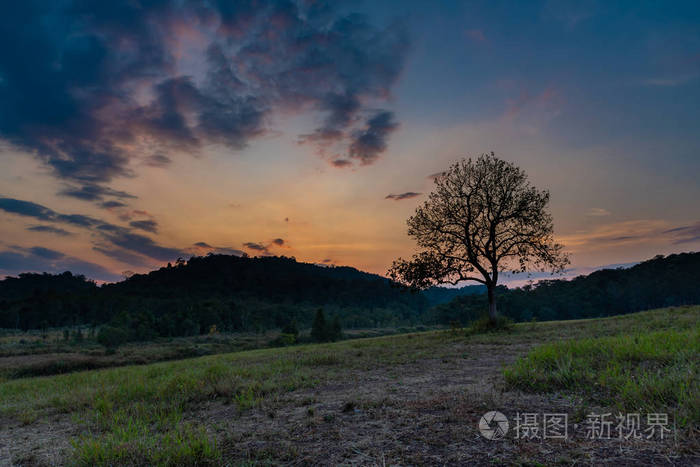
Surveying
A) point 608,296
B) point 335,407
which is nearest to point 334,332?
point 335,407

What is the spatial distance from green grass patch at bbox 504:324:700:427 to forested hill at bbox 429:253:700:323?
98425mm

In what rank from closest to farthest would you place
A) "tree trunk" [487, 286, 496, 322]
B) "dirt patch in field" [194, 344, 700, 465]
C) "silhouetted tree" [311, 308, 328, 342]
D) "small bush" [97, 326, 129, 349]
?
"dirt patch in field" [194, 344, 700, 465] < "tree trunk" [487, 286, 496, 322] < "small bush" [97, 326, 129, 349] < "silhouetted tree" [311, 308, 328, 342]

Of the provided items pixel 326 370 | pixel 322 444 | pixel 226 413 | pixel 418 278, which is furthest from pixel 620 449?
pixel 418 278

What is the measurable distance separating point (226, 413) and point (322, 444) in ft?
9.99

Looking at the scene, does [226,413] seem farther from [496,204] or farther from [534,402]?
[496,204]

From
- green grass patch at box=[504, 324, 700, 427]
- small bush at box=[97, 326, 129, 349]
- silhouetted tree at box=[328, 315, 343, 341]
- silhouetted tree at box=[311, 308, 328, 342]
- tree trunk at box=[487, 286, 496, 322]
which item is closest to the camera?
green grass patch at box=[504, 324, 700, 427]

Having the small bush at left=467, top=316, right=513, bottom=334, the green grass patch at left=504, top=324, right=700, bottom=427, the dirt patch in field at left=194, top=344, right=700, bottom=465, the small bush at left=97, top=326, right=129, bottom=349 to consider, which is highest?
the green grass patch at left=504, top=324, right=700, bottom=427

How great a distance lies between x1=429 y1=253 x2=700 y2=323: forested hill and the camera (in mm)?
104000

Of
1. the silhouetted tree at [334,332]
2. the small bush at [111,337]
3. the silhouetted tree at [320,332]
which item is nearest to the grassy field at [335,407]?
the silhouetted tree at [320,332]

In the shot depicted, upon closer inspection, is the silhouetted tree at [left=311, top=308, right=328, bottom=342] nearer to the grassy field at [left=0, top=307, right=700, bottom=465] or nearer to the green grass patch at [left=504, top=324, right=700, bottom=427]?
the grassy field at [left=0, top=307, right=700, bottom=465]

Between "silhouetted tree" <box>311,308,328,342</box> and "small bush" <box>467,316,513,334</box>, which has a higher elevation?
"small bush" <box>467,316,513,334</box>

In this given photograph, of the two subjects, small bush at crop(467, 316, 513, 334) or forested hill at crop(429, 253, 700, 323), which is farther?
forested hill at crop(429, 253, 700, 323)

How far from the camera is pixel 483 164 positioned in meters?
25.8

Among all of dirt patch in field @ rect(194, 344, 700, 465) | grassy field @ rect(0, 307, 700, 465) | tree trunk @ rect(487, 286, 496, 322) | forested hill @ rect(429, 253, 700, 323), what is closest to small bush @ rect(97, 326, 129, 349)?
grassy field @ rect(0, 307, 700, 465)
